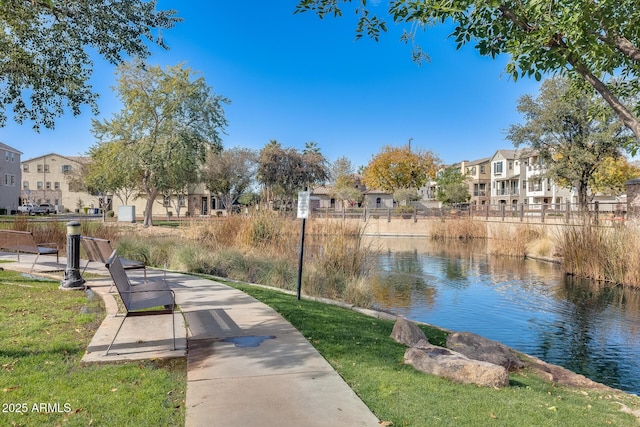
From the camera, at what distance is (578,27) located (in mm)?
6098

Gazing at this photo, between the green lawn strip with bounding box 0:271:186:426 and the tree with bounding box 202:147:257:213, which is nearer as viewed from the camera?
the green lawn strip with bounding box 0:271:186:426

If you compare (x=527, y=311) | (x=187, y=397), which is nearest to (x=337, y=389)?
(x=187, y=397)

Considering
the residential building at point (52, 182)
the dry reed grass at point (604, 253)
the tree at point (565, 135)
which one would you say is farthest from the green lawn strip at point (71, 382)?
the residential building at point (52, 182)

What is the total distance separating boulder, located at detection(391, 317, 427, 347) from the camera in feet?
20.3

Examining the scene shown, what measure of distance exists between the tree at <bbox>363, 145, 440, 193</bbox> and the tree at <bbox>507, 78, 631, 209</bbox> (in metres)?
21.9

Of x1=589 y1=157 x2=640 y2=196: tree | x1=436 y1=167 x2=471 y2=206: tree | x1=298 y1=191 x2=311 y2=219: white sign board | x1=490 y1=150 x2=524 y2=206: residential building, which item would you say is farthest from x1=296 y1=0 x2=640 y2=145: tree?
x1=490 y1=150 x2=524 y2=206: residential building

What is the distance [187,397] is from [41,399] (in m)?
1.14

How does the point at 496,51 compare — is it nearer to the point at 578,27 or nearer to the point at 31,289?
the point at 578,27

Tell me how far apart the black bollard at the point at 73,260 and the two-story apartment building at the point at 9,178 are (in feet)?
180

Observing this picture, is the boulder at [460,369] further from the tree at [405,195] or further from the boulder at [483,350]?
the tree at [405,195]

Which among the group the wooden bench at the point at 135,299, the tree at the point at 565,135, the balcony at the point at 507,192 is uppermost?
the tree at the point at 565,135

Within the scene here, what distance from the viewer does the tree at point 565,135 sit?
34.8m

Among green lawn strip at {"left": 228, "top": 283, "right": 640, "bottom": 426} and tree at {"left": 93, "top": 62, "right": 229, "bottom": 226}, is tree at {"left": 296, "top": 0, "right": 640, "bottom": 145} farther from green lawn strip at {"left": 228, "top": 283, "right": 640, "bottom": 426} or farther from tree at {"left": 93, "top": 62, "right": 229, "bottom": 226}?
tree at {"left": 93, "top": 62, "right": 229, "bottom": 226}

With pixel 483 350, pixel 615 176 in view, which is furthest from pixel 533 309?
pixel 615 176
